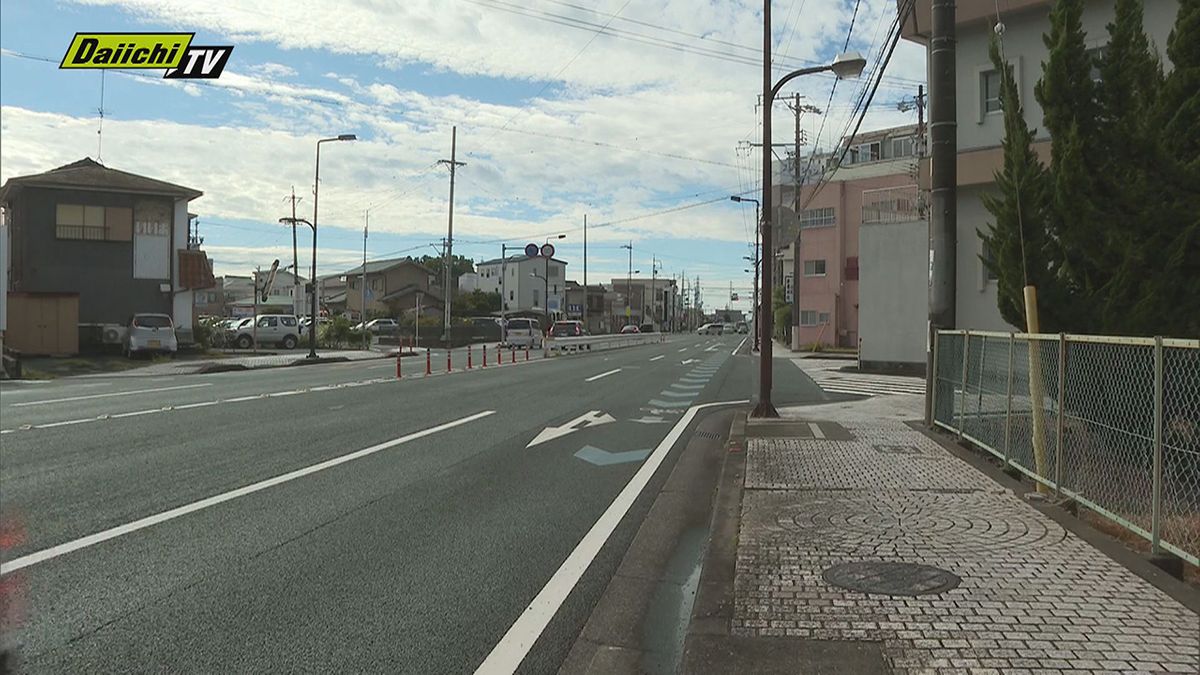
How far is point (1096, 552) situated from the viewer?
5617 millimetres

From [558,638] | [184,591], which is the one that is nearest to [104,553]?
[184,591]

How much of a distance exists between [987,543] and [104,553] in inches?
242

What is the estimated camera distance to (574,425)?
13336mm

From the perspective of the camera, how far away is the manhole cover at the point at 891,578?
492cm

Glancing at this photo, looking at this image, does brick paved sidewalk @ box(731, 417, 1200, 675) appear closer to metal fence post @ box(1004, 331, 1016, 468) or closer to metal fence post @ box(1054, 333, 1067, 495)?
metal fence post @ box(1054, 333, 1067, 495)

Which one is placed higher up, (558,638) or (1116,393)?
(1116,393)

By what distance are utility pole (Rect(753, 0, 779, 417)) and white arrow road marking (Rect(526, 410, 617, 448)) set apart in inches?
99.2

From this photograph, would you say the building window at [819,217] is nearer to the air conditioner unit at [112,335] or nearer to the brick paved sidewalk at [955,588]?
the air conditioner unit at [112,335]

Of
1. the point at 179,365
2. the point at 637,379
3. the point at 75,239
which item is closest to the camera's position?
the point at 637,379

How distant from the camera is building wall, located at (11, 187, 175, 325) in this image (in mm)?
33719

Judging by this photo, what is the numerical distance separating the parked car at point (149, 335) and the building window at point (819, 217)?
1418 inches

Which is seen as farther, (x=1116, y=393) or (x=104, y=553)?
(x=1116, y=393)

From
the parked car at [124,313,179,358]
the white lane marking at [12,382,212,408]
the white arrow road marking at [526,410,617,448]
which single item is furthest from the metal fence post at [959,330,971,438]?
the parked car at [124,313,179,358]

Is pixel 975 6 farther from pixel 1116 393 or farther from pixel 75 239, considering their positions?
pixel 75 239
